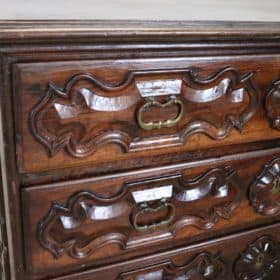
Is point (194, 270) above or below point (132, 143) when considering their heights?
below

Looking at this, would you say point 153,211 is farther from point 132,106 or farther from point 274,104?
point 274,104

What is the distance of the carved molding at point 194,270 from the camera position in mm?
744

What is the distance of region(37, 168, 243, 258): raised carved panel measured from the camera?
0.64m

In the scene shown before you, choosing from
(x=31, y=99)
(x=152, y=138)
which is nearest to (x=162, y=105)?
(x=152, y=138)

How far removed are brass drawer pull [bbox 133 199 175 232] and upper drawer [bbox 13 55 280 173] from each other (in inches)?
3.2

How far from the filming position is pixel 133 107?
616mm

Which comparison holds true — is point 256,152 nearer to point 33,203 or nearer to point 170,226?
point 170,226

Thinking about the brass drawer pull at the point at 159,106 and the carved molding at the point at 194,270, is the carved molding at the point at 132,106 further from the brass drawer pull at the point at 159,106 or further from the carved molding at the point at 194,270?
the carved molding at the point at 194,270

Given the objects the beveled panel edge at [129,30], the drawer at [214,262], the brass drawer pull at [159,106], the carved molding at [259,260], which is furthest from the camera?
the carved molding at [259,260]

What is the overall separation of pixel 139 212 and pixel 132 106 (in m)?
0.18

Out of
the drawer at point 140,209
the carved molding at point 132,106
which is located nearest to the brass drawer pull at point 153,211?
the drawer at point 140,209

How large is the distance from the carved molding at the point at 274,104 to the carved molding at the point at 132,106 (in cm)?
4
